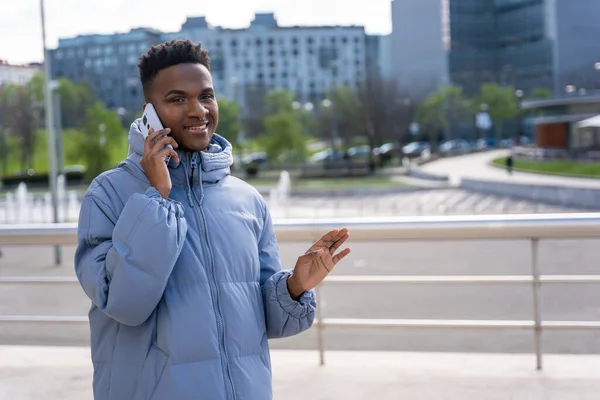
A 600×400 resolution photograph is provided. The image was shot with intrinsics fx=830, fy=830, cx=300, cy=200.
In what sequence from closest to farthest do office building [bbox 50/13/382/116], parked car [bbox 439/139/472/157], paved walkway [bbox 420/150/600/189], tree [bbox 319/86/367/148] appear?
paved walkway [bbox 420/150/600/189]
tree [bbox 319/86/367/148]
parked car [bbox 439/139/472/157]
office building [bbox 50/13/382/116]

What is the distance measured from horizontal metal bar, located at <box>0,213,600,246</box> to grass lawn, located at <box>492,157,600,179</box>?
3137 centimetres

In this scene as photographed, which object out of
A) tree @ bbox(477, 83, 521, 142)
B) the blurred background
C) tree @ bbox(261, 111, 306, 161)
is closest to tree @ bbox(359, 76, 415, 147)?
the blurred background

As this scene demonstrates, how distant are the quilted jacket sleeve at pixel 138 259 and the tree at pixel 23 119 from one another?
41.4 meters

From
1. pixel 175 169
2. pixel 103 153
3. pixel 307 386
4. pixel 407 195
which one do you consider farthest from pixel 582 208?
pixel 175 169

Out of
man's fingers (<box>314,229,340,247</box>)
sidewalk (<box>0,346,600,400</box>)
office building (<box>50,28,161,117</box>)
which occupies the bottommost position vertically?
sidewalk (<box>0,346,600,400</box>)

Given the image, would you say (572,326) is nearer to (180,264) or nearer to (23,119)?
Result: (180,264)

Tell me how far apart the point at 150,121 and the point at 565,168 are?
37274 millimetres

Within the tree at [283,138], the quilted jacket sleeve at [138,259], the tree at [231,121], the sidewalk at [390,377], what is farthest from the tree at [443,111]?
the quilted jacket sleeve at [138,259]

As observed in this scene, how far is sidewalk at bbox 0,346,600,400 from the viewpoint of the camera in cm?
303

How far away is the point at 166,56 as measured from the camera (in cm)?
148

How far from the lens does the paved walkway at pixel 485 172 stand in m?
33.0

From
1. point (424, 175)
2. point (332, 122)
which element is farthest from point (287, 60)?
point (424, 175)

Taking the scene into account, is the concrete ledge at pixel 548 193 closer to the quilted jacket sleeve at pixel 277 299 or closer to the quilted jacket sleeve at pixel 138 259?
the quilted jacket sleeve at pixel 277 299

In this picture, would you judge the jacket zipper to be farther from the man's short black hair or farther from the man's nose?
the man's short black hair
